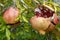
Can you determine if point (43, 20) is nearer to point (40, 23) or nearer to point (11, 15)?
point (40, 23)

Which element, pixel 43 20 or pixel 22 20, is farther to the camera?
pixel 22 20

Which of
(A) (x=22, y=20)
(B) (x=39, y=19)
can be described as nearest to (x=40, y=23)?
(B) (x=39, y=19)

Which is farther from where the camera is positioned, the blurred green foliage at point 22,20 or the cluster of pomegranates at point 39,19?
the blurred green foliage at point 22,20

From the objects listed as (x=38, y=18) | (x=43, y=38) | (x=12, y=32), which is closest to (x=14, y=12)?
(x=38, y=18)

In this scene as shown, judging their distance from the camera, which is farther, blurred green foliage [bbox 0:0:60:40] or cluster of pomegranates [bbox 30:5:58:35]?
blurred green foliage [bbox 0:0:60:40]

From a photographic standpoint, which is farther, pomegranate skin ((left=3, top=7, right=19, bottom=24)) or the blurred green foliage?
the blurred green foliage

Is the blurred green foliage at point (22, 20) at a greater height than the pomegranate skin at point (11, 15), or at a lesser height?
lesser

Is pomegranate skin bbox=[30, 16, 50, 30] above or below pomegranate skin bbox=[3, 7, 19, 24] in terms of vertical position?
below

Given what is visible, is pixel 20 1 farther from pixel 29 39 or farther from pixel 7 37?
pixel 29 39

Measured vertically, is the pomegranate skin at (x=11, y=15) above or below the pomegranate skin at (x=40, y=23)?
above

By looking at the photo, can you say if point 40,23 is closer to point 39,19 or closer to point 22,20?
point 39,19
